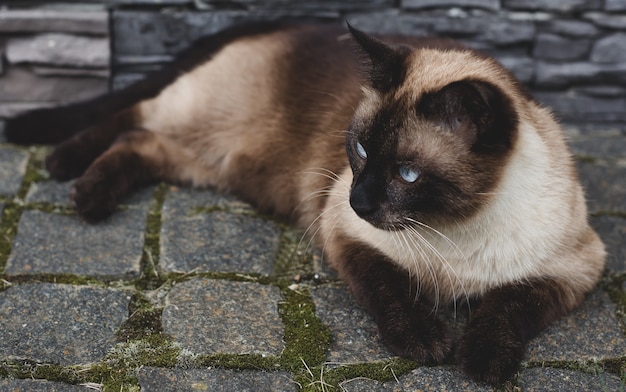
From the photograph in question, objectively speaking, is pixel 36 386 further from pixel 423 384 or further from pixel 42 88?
pixel 42 88

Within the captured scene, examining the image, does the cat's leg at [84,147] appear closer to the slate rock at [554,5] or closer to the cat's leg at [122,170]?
the cat's leg at [122,170]

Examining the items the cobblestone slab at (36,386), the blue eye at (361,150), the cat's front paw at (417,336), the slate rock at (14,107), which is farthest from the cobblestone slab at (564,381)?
the slate rock at (14,107)

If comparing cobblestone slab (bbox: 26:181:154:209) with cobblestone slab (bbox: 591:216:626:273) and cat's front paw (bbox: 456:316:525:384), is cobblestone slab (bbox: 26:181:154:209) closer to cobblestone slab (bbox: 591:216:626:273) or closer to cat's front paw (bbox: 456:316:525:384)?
cat's front paw (bbox: 456:316:525:384)

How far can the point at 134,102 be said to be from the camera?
363 centimetres

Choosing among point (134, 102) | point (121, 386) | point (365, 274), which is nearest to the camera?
point (121, 386)

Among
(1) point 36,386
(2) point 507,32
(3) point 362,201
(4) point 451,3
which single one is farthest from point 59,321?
(2) point 507,32

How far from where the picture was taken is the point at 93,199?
308 centimetres

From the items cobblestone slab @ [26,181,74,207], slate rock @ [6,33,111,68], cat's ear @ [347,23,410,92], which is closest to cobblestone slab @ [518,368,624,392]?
cat's ear @ [347,23,410,92]

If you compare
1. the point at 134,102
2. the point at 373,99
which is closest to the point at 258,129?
the point at 134,102

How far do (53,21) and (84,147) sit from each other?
747 millimetres

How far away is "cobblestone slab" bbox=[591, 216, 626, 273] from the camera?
2.97 metres

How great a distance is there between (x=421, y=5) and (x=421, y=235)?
179cm

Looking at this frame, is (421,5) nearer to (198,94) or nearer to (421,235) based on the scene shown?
(198,94)

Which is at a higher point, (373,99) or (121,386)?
(373,99)
